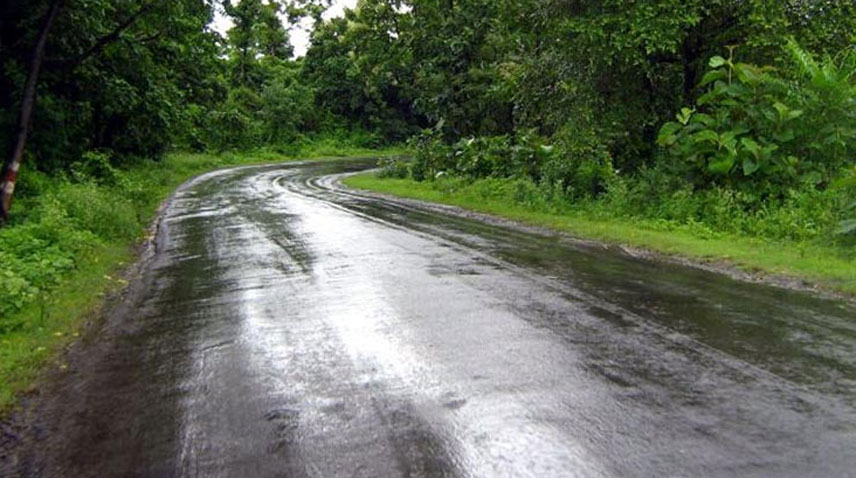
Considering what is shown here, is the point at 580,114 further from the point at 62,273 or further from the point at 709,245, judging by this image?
the point at 62,273

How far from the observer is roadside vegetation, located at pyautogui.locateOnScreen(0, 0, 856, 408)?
11.6 meters

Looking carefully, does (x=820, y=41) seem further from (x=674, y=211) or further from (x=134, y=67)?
(x=134, y=67)

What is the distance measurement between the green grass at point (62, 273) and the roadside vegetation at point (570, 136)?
0.04 meters

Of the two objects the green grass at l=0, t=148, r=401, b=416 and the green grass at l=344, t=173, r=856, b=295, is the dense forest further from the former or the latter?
the green grass at l=344, t=173, r=856, b=295

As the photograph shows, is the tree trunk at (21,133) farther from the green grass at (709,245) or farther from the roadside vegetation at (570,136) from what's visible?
the green grass at (709,245)

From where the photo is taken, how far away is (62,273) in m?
10.1

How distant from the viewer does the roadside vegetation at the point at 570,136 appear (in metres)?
11.6

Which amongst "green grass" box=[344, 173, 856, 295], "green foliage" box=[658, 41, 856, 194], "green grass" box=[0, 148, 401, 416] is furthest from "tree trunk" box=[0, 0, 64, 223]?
"green foliage" box=[658, 41, 856, 194]

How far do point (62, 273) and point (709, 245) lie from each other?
33.6 feet

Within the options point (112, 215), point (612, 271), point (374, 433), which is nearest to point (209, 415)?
point (374, 433)

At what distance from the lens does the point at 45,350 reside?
6973 mm

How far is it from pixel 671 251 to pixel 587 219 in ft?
14.8

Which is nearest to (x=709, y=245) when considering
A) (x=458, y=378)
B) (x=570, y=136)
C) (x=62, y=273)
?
(x=570, y=136)

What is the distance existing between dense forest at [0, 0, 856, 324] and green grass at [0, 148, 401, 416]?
10cm
